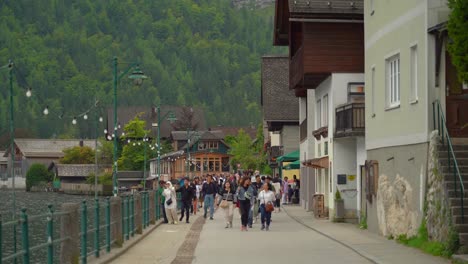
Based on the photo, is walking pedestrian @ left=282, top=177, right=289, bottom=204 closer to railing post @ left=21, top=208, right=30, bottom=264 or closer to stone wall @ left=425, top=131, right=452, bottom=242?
stone wall @ left=425, top=131, right=452, bottom=242

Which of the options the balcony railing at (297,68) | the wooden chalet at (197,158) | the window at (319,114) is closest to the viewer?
the balcony railing at (297,68)

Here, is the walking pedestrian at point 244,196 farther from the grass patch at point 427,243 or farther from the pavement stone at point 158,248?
the grass patch at point 427,243

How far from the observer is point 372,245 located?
25.8m

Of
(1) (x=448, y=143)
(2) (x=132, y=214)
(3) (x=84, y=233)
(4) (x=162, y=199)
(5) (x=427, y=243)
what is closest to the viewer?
(3) (x=84, y=233)

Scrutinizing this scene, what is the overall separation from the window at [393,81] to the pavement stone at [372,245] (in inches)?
148

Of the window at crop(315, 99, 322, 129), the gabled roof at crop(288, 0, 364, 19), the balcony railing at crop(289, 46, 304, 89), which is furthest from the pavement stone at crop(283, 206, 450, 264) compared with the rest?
the window at crop(315, 99, 322, 129)

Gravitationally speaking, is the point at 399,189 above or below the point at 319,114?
below

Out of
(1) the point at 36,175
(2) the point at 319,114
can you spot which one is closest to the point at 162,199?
(2) the point at 319,114

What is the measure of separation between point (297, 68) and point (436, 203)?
70.3 ft

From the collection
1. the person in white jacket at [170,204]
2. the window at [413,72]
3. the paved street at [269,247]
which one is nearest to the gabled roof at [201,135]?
the person in white jacket at [170,204]

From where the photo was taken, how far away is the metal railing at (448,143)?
2152 centimetres

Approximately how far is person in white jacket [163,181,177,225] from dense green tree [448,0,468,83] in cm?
2276

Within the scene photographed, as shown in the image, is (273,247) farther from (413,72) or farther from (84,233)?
(84,233)

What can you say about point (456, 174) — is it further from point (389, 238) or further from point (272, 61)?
point (272, 61)
